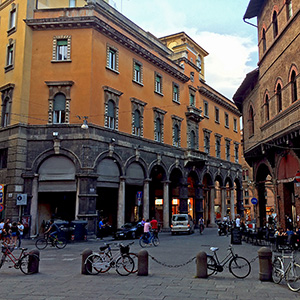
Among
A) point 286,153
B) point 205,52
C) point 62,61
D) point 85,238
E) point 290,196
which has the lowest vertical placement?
point 85,238

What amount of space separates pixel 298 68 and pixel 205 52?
4091 centimetres

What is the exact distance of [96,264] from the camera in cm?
1127

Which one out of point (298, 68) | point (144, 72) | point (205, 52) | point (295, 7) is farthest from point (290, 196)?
point (205, 52)

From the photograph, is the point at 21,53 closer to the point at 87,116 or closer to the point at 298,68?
the point at 87,116

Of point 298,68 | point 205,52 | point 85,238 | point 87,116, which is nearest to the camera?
point 298,68

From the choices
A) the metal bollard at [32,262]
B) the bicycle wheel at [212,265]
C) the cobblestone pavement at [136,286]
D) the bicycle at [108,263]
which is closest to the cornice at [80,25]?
the cobblestone pavement at [136,286]

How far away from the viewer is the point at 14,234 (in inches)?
771

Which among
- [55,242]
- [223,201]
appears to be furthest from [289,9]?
[223,201]

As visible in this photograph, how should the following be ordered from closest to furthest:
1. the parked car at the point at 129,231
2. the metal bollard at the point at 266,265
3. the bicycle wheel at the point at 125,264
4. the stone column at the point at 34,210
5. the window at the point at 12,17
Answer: the metal bollard at the point at 266,265, the bicycle wheel at the point at 125,264, the stone column at the point at 34,210, the parked car at the point at 129,231, the window at the point at 12,17

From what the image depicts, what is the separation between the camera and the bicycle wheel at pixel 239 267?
10.6m

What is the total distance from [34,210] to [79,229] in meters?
4.05

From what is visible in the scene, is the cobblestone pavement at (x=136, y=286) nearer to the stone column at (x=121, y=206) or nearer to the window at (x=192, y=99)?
the stone column at (x=121, y=206)

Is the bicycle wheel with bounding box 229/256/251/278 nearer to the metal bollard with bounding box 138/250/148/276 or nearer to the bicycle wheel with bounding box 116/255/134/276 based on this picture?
the metal bollard with bounding box 138/250/148/276

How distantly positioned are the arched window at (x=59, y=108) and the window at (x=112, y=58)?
4599 millimetres
